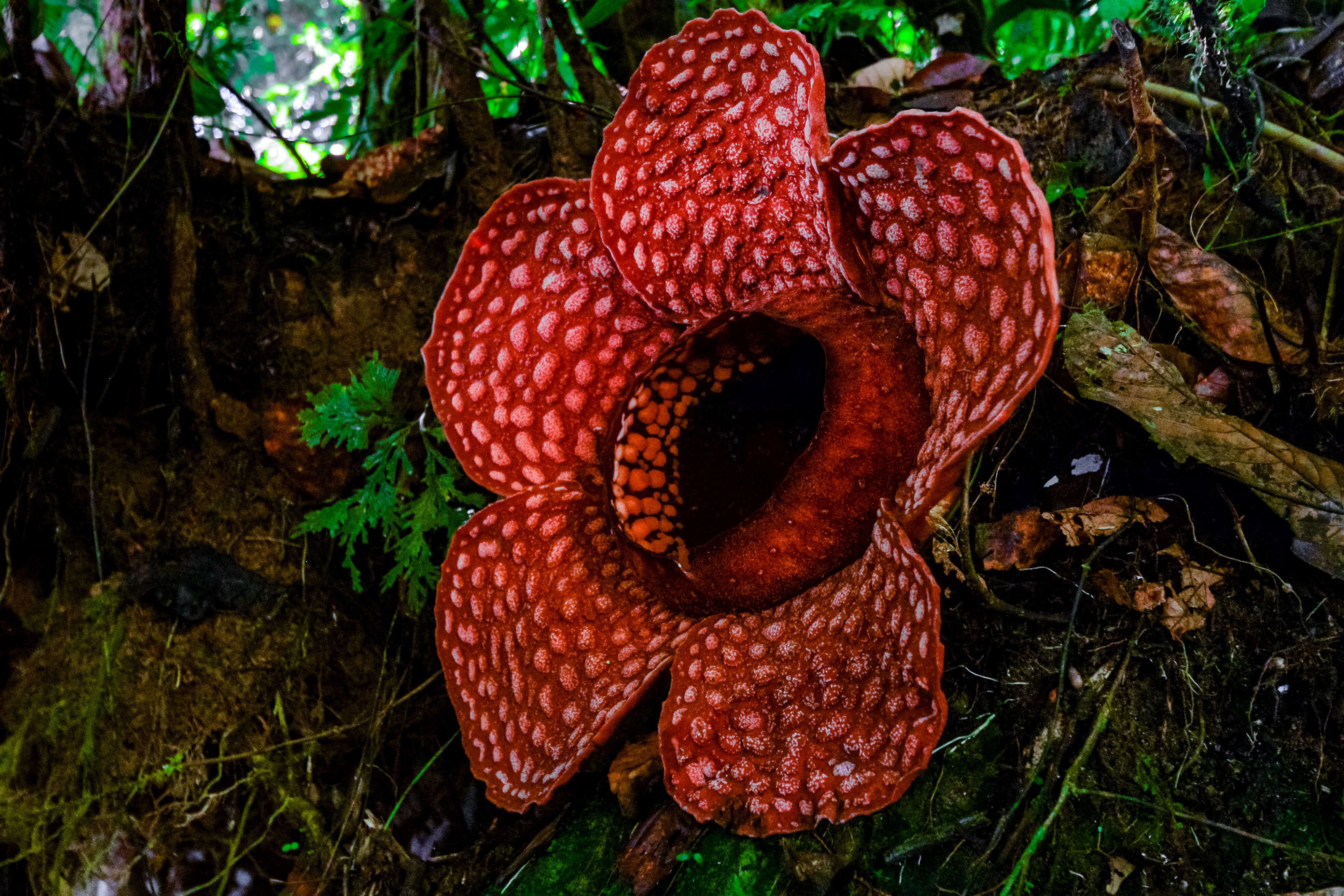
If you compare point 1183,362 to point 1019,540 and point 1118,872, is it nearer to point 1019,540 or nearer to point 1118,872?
point 1019,540

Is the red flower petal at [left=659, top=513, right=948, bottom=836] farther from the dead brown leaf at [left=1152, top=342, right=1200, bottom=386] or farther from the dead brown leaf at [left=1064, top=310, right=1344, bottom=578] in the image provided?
the dead brown leaf at [left=1152, top=342, right=1200, bottom=386]

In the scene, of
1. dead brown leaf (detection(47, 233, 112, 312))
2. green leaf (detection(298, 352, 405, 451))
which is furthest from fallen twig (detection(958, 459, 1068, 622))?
dead brown leaf (detection(47, 233, 112, 312))

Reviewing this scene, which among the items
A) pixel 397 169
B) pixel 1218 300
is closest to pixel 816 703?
pixel 1218 300

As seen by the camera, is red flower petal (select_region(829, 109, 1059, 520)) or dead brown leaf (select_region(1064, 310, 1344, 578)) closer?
red flower petal (select_region(829, 109, 1059, 520))

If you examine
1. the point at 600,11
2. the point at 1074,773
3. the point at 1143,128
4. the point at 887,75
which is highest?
the point at 600,11

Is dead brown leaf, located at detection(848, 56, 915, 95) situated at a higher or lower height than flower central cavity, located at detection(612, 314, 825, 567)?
higher
